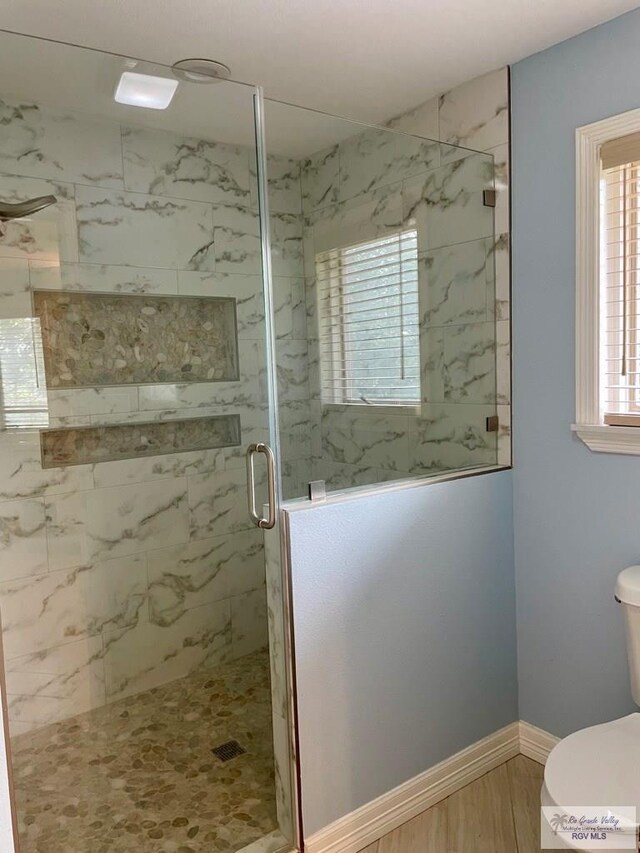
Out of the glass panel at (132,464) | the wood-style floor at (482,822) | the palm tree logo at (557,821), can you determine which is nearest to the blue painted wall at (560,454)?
the wood-style floor at (482,822)

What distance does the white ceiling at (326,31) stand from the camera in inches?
67.4

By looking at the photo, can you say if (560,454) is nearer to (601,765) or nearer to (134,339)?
(601,765)

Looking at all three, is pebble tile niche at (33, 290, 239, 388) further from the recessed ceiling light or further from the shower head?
the recessed ceiling light

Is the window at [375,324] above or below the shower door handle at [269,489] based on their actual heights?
above

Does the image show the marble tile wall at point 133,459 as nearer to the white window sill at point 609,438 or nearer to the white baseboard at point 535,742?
the white window sill at point 609,438

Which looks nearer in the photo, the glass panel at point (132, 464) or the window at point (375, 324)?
the glass panel at point (132, 464)

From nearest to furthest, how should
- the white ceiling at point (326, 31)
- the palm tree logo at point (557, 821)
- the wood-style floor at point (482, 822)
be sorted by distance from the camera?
the palm tree logo at point (557, 821)
the white ceiling at point (326, 31)
the wood-style floor at point (482, 822)

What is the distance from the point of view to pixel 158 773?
2184mm

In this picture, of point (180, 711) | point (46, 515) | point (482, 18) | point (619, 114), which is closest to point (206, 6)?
point (482, 18)

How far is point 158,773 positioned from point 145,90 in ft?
7.26

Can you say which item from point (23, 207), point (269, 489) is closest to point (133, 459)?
point (269, 489)

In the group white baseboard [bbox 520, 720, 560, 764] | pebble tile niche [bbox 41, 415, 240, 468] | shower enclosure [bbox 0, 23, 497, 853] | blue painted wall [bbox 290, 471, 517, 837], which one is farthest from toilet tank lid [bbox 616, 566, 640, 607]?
pebble tile niche [bbox 41, 415, 240, 468]

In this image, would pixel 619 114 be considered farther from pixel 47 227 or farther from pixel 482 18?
pixel 47 227

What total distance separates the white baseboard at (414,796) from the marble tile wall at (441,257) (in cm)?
98
